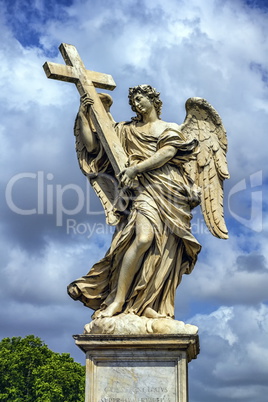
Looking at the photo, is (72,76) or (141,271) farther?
(72,76)

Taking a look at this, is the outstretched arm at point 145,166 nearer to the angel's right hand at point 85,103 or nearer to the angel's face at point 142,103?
the angel's face at point 142,103

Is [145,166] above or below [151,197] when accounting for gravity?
above

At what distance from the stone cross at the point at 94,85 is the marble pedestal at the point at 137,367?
2.84 meters

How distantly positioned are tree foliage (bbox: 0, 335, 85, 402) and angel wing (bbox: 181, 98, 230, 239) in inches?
866

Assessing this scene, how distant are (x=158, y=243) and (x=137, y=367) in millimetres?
1903

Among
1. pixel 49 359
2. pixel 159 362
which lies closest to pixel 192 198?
pixel 159 362

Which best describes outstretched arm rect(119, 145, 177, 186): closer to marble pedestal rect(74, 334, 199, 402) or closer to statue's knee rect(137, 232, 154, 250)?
statue's knee rect(137, 232, 154, 250)

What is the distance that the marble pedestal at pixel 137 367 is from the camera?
1033 cm

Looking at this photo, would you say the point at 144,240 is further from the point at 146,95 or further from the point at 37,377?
the point at 37,377

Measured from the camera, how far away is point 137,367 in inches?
413

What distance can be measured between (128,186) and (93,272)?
146 centimetres

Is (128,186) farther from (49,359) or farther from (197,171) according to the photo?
(49,359)

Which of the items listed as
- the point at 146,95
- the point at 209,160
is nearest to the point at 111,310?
the point at 209,160

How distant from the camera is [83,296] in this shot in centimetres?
1141
